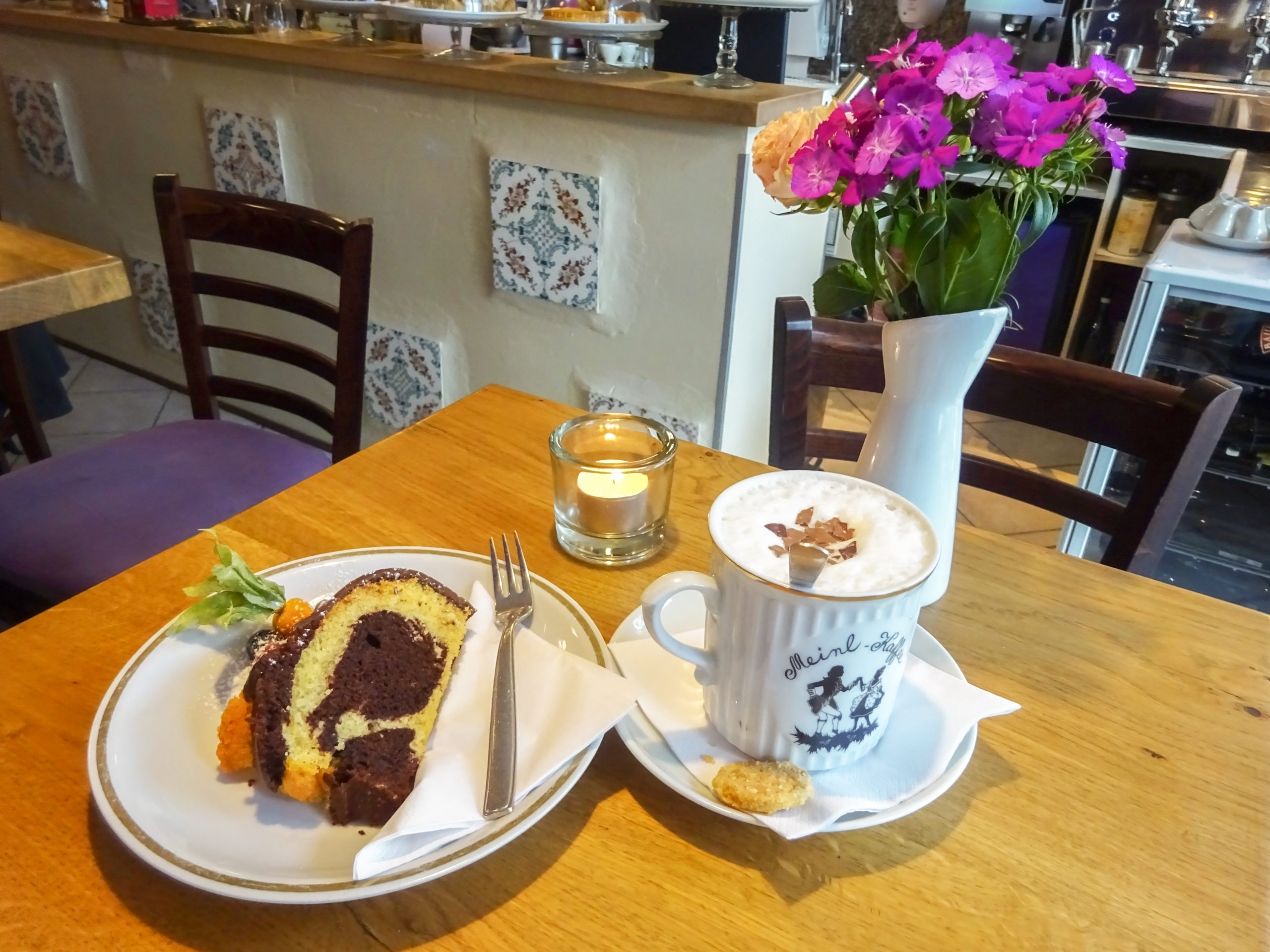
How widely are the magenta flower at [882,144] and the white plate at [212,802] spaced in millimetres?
354

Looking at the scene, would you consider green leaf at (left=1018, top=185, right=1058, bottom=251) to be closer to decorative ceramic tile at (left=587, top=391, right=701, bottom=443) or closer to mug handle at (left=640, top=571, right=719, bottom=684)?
mug handle at (left=640, top=571, right=719, bottom=684)

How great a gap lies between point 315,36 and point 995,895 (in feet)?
6.99

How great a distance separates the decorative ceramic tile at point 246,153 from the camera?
197 centimetres

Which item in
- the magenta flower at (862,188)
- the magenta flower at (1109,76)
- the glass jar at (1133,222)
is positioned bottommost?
the glass jar at (1133,222)

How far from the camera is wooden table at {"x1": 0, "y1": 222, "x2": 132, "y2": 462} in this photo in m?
1.09

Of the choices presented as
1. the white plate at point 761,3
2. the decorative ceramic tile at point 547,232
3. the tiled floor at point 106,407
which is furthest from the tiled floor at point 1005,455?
the tiled floor at point 106,407

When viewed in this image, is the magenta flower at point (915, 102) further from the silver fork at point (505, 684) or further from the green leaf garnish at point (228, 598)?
the green leaf garnish at point (228, 598)

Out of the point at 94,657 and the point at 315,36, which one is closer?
the point at 94,657

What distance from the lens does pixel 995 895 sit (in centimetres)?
48

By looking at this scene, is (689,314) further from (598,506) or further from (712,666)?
(712,666)

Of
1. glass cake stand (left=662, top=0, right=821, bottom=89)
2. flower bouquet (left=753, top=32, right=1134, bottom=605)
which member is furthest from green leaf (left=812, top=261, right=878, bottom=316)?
glass cake stand (left=662, top=0, right=821, bottom=89)

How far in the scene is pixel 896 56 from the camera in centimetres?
58

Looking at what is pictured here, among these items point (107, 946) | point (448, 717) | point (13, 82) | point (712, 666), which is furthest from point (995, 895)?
point (13, 82)

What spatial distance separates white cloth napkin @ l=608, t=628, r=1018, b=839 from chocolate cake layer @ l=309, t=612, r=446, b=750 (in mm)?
130
